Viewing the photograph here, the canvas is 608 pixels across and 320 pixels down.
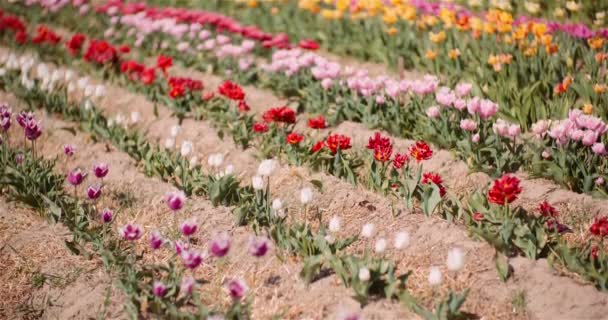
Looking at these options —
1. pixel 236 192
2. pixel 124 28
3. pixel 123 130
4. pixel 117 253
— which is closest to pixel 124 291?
pixel 117 253

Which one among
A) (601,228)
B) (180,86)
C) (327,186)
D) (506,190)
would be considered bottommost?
(327,186)

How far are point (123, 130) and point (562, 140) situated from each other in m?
3.21

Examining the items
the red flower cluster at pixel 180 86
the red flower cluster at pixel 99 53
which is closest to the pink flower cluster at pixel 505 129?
the red flower cluster at pixel 180 86

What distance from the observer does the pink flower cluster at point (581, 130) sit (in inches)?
124

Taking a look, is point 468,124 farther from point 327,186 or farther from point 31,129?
point 31,129

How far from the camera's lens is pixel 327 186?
11.8 ft

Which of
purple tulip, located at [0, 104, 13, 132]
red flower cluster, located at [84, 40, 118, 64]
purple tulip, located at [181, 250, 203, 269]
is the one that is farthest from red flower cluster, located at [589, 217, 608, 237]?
red flower cluster, located at [84, 40, 118, 64]

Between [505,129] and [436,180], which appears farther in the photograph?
[505,129]

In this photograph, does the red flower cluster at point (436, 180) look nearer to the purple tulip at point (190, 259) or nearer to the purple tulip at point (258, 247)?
the purple tulip at point (258, 247)

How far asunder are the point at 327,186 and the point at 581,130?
1.55 m

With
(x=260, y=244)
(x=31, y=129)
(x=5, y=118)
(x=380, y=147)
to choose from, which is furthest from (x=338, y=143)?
(x=5, y=118)

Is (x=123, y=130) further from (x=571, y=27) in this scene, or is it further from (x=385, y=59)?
(x=571, y=27)

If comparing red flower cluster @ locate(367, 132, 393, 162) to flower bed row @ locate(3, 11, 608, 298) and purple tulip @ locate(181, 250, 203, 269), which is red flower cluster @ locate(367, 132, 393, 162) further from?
purple tulip @ locate(181, 250, 203, 269)

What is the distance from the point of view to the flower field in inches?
104
